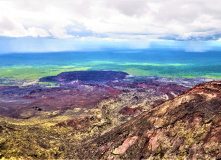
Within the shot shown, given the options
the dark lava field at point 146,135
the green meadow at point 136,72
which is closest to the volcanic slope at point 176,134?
the dark lava field at point 146,135

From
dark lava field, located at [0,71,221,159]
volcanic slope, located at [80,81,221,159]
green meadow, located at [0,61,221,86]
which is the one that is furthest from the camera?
green meadow, located at [0,61,221,86]

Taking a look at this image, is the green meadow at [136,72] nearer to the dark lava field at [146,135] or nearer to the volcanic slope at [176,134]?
the dark lava field at [146,135]

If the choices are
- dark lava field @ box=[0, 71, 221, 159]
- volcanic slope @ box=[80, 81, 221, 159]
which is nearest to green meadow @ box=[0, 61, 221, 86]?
dark lava field @ box=[0, 71, 221, 159]

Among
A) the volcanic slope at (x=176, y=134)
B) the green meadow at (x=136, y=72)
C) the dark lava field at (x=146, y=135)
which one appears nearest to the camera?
the volcanic slope at (x=176, y=134)

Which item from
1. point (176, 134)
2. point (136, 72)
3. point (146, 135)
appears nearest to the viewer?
point (176, 134)

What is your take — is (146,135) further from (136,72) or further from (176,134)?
(136,72)

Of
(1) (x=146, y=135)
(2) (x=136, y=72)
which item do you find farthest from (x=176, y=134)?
(2) (x=136, y=72)

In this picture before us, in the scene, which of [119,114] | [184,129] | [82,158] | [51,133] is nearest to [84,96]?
[119,114]

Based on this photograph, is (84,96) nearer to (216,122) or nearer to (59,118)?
(59,118)

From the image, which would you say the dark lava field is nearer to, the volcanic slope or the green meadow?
the volcanic slope
